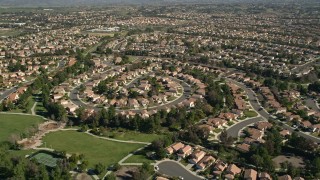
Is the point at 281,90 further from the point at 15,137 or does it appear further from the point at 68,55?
the point at 68,55

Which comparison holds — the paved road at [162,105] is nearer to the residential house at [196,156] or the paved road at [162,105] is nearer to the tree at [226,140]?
the tree at [226,140]

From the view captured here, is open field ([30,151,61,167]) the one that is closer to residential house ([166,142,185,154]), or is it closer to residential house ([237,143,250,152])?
residential house ([166,142,185,154])

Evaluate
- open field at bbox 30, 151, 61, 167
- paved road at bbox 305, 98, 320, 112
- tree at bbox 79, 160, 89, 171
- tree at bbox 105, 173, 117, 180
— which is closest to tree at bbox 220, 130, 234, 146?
tree at bbox 105, 173, 117, 180

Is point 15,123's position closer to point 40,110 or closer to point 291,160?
point 40,110

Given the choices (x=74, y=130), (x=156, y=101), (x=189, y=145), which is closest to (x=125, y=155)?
(x=189, y=145)

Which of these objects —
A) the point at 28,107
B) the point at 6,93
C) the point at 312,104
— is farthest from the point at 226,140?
the point at 6,93

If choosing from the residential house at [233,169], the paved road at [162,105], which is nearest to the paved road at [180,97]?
the paved road at [162,105]
